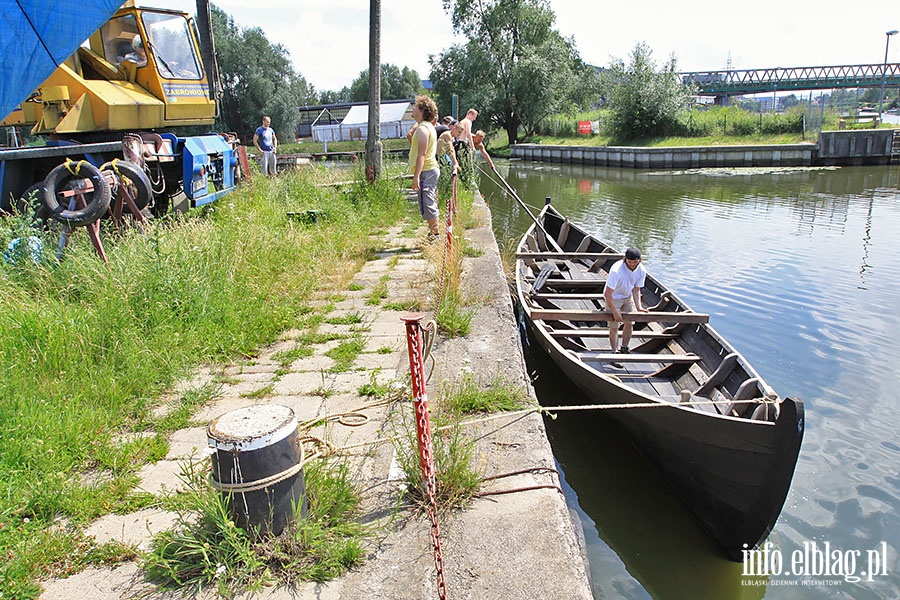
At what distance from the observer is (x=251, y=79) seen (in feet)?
164

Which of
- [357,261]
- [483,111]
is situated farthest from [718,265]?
[483,111]

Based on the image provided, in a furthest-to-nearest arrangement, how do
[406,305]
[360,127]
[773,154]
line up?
1. [360,127]
2. [773,154]
3. [406,305]

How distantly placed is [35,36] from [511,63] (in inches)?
1726

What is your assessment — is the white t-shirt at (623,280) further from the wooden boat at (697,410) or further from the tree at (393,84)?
the tree at (393,84)

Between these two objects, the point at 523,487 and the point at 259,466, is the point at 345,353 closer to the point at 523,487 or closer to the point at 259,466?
the point at 523,487

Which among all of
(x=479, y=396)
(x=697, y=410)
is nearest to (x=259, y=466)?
(x=479, y=396)

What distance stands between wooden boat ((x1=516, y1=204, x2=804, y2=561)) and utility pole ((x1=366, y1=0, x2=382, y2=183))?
18.8ft

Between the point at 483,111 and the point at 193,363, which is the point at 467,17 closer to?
the point at 483,111

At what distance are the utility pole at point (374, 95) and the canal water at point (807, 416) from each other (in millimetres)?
4886

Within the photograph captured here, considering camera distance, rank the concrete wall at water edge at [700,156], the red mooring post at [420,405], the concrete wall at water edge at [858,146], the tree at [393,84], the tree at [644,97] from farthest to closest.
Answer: the tree at [393,84], the tree at [644,97], the concrete wall at water edge at [700,156], the concrete wall at water edge at [858,146], the red mooring post at [420,405]

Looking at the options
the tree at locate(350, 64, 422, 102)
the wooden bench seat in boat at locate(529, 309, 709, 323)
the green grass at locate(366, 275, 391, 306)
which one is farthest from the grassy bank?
the tree at locate(350, 64, 422, 102)

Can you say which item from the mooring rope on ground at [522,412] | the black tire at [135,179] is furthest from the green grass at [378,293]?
the black tire at [135,179]

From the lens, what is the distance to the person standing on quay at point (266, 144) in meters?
15.0

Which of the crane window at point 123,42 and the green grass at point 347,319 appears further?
the crane window at point 123,42
